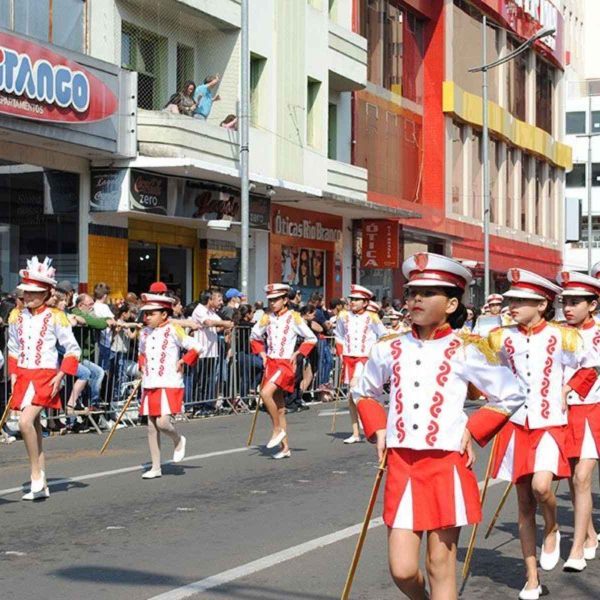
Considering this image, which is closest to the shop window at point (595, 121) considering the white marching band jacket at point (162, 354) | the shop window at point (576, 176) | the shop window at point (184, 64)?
the shop window at point (576, 176)

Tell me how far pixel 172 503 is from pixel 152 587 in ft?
10.6

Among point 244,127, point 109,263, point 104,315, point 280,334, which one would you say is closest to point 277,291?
point 280,334

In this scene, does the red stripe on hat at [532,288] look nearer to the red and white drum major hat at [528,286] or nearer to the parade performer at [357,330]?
the red and white drum major hat at [528,286]

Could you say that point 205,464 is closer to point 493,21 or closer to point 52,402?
point 52,402

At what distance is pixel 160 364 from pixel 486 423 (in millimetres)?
6996

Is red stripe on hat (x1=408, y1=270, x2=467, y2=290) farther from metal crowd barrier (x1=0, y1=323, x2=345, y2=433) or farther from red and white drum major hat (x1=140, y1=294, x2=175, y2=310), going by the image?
metal crowd barrier (x1=0, y1=323, x2=345, y2=433)

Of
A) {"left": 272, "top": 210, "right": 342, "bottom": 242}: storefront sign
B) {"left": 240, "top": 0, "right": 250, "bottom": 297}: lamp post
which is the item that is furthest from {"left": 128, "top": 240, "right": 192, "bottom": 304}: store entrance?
{"left": 272, "top": 210, "right": 342, "bottom": 242}: storefront sign

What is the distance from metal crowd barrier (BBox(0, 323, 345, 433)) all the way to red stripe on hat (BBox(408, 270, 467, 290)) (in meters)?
10.3

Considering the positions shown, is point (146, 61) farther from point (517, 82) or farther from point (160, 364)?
point (517, 82)

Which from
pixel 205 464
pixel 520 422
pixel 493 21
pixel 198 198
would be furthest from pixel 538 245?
pixel 520 422

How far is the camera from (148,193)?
24.8 metres

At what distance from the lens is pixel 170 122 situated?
2458cm

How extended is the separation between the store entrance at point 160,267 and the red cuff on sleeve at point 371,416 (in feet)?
64.6

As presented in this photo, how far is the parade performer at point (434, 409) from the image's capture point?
5.98 metres
